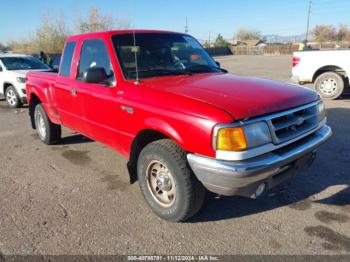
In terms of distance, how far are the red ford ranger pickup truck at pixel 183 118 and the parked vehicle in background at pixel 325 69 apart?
19.7 feet

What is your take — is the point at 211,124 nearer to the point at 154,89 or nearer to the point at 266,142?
the point at 266,142

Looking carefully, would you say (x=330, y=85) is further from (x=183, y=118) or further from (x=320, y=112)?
(x=183, y=118)

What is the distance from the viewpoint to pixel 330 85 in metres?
9.42

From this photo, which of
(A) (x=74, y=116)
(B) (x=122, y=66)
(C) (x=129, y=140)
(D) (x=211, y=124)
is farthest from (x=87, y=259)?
(A) (x=74, y=116)

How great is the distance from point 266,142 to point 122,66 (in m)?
1.90

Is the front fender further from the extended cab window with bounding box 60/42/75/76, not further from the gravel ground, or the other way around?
the extended cab window with bounding box 60/42/75/76

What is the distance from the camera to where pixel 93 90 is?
4.05 metres

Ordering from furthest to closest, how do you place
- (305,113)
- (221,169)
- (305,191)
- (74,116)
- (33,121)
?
(33,121), (74,116), (305,191), (305,113), (221,169)

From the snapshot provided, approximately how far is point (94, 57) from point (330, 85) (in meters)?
7.66

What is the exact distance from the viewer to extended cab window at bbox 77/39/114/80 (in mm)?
3951

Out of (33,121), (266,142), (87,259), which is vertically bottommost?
(87,259)

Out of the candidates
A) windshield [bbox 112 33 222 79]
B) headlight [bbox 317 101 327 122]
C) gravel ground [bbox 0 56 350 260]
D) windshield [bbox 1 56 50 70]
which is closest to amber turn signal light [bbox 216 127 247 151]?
gravel ground [bbox 0 56 350 260]

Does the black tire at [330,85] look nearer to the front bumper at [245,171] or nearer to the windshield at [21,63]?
the front bumper at [245,171]

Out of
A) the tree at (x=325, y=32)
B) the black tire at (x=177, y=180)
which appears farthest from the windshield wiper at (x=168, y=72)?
the tree at (x=325, y=32)
